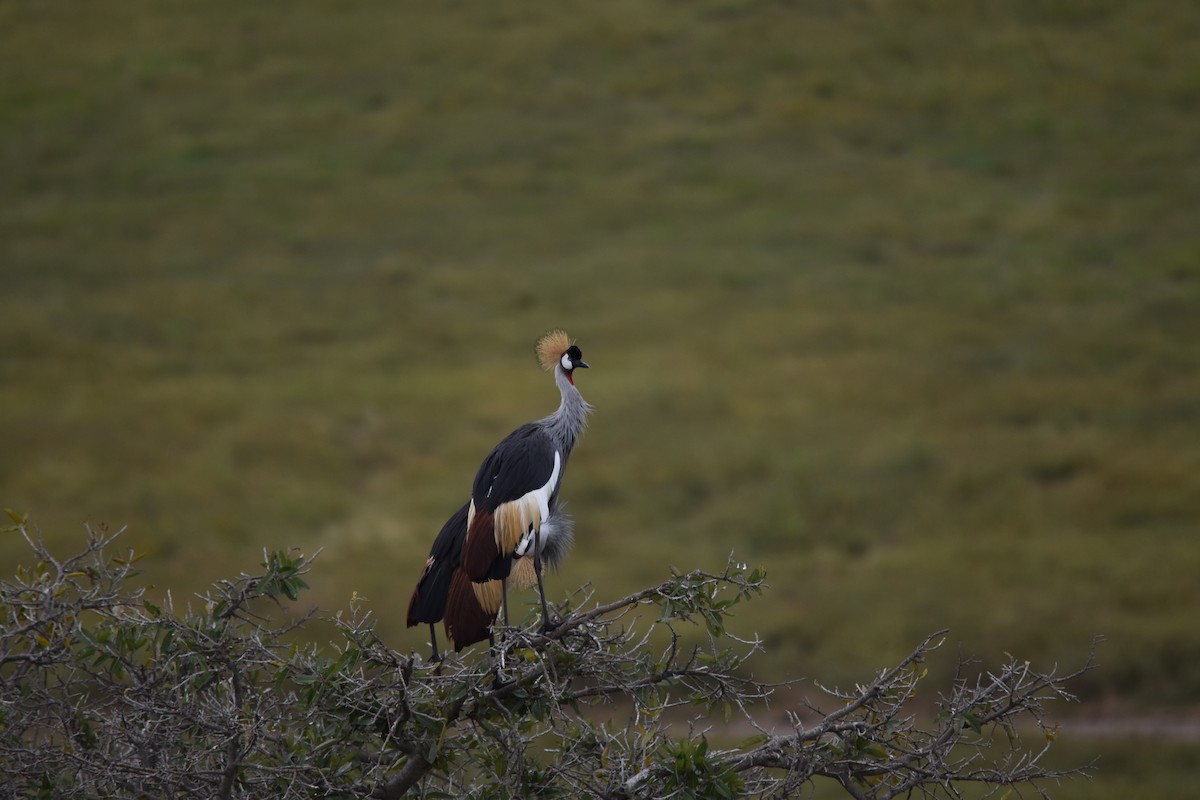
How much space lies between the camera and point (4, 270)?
30.1 meters

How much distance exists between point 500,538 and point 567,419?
3.55 feet

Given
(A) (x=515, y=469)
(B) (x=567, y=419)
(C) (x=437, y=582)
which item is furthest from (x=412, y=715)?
(B) (x=567, y=419)

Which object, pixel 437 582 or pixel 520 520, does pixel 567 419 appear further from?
pixel 437 582

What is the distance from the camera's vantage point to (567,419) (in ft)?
26.4

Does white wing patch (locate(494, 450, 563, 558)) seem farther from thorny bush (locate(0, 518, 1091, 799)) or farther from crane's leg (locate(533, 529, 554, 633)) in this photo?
thorny bush (locate(0, 518, 1091, 799))

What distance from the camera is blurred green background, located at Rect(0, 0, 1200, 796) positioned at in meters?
20.4

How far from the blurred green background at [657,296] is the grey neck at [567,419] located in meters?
9.23

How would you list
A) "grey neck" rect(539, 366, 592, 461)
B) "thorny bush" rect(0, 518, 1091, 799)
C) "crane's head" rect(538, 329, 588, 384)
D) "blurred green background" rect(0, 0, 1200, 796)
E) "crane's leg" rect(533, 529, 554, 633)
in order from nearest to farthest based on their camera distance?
"thorny bush" rect(0, 518, 1091, 799), "crane's leg" rect(533, 529, 554, 633), "grey neck" rect(539, 366, 592, 461), "crane's head" rect(538, 329, 588, 384), "blurred green background" rect(0, 0, 1200, 796)

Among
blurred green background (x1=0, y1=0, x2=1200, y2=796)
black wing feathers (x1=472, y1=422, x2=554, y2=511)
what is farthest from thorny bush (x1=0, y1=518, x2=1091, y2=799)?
blurred green background (x1=0, y1=0, x2=1200, y2=796)

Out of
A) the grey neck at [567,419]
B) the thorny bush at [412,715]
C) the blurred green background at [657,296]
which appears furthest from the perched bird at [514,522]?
the blurred green background at [657,296]

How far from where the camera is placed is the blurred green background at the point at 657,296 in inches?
802

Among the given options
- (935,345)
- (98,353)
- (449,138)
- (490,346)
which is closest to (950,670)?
(935,345)

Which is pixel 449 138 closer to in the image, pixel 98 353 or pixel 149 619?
pixel 98 353

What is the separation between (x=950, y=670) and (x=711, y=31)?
25636 millimetres
